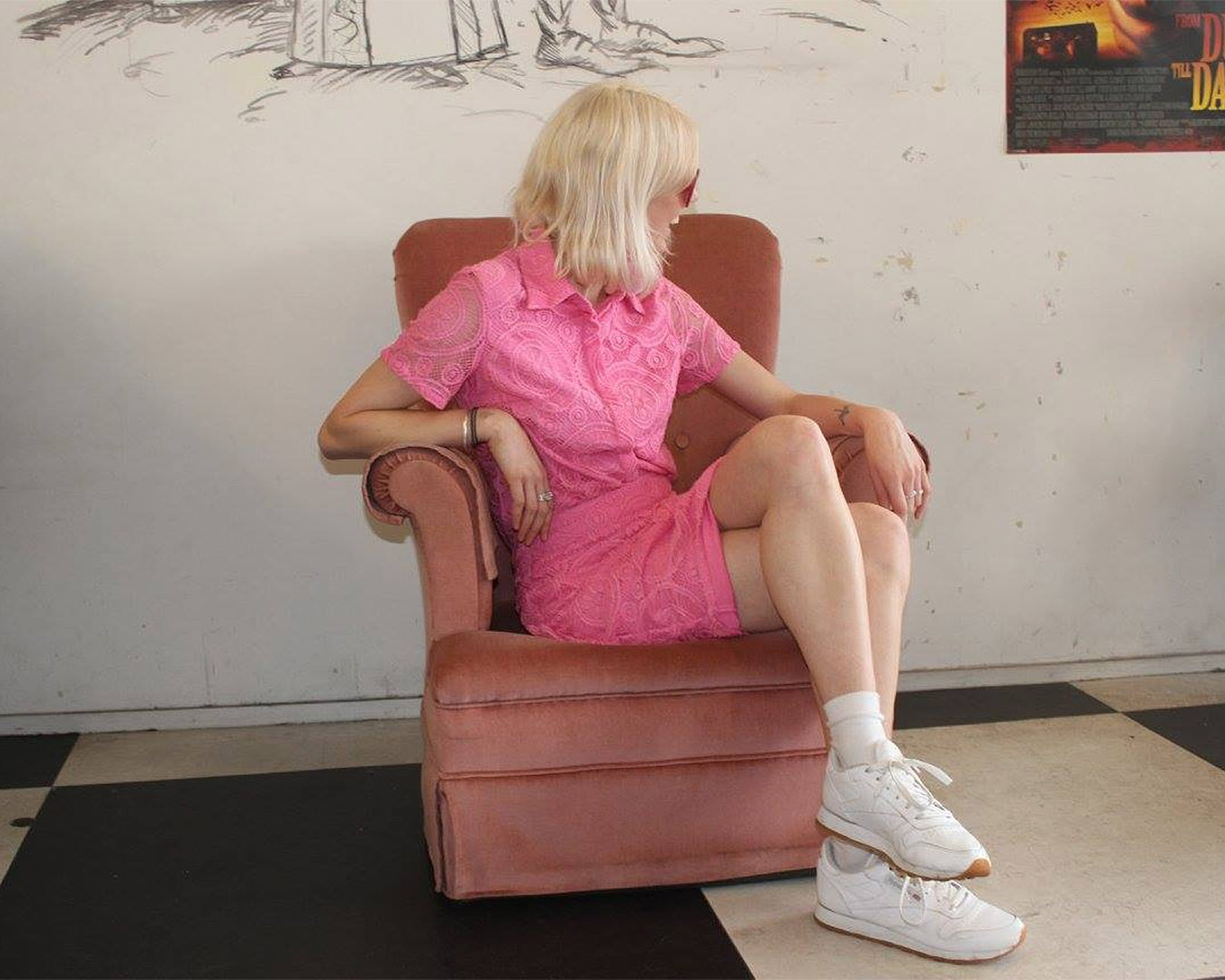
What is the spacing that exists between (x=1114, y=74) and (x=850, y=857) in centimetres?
181

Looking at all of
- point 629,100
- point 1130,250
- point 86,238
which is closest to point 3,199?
point 86,238

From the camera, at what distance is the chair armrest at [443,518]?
5.96 ft

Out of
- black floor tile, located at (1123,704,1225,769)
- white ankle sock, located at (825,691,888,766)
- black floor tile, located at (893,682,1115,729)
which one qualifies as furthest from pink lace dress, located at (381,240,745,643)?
black floor tile, located at (1123,704,1225,769)

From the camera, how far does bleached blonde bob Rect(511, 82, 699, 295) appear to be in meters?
1.85

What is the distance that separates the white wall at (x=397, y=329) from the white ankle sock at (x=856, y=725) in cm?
120

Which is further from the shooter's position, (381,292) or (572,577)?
(381,292)

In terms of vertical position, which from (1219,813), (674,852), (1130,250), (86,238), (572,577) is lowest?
(1219,813)

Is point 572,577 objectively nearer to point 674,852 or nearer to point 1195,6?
point 674,852

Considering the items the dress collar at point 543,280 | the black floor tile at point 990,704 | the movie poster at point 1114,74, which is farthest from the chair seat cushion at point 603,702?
the movie poster at point 1114,74

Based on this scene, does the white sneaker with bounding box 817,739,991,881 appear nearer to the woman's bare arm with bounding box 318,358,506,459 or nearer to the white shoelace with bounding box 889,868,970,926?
the white shoelace with bounding box 889,868,970,926

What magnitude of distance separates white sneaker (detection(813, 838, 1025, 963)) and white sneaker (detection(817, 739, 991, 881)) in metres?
0.08

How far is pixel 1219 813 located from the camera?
6.86 feet

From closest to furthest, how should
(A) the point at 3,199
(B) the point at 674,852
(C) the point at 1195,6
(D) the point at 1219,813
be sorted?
(B) the point at 674,852 < (D) the point at 1219,813 < (A) the point at 3,199 < (C) the point at 1195,6

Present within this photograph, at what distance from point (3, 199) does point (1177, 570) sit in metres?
2.47
